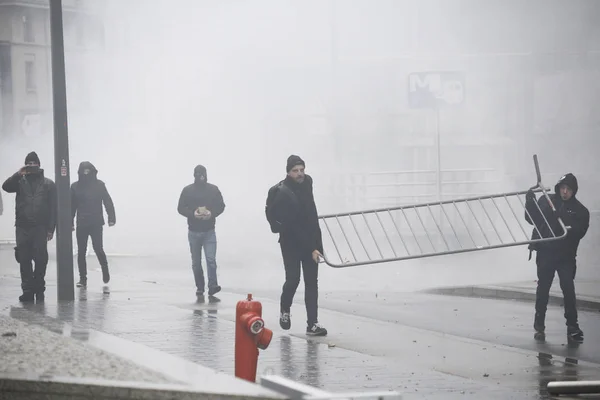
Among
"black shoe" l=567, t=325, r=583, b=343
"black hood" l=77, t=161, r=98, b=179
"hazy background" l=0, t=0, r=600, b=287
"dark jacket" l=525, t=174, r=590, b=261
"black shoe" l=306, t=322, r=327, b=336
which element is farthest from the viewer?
"hazy background" l=0, t=0, r=600, b=287

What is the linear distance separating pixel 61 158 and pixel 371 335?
13.1 feet

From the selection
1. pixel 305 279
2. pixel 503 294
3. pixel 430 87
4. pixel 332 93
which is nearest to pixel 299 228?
pixel 305 279

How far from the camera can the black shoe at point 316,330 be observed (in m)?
10.2

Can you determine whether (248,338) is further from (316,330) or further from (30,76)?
(30,76)

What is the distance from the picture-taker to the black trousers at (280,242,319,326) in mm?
10320

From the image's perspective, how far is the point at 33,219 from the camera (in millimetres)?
12688

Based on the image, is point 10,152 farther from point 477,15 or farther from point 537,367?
point 537,367

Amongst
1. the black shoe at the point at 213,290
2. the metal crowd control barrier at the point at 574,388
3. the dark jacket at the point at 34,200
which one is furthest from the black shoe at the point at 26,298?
the metal crowd control barrier at the point at 574,388

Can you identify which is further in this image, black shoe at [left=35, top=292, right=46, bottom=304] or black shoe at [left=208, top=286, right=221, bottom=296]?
A: black shoe at [left=208, top=286, right=221, bottom=296]

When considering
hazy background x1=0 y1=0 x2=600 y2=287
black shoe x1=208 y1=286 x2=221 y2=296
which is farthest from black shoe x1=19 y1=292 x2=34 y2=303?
hazy background x1=0 y1=0 x2=600 y2=287

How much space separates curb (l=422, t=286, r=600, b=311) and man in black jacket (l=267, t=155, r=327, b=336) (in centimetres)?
329

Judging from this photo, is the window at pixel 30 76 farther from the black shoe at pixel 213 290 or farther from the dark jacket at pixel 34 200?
the dark jacket at pixel 34 200

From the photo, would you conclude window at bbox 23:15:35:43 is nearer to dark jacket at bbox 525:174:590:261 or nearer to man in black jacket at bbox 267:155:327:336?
man in black jacket at bbox 267:155:327:336

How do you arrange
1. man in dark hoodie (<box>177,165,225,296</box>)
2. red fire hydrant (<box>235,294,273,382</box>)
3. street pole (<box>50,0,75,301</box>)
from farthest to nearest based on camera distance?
man in dark hoodie (<box>177,165,225,296</box>)
street pole (<box>50,0,75,301</box>)
red fire hydrant (<box>235,294,273,382</box>)
